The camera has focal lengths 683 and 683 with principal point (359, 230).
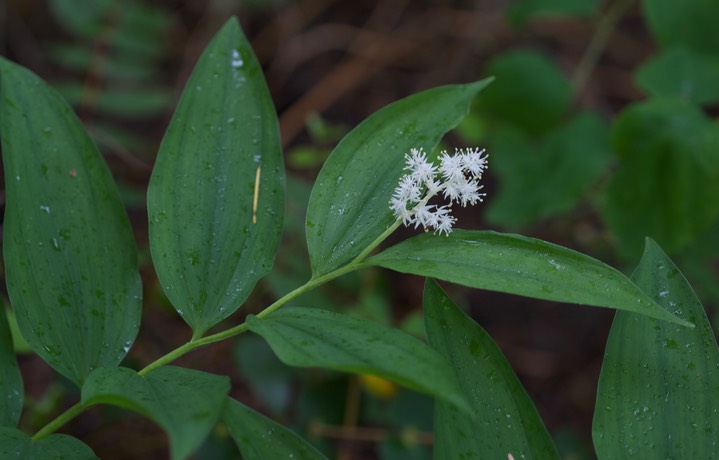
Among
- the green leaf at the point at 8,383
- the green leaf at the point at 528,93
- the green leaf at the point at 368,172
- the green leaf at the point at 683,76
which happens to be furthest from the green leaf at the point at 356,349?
the green leaf at the point at 528,93

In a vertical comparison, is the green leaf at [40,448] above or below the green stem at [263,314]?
below

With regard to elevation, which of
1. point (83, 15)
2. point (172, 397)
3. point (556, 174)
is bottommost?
point (172, 397)

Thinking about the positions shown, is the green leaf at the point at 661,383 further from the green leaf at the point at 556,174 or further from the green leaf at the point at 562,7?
the green leaf at the point at 562,7

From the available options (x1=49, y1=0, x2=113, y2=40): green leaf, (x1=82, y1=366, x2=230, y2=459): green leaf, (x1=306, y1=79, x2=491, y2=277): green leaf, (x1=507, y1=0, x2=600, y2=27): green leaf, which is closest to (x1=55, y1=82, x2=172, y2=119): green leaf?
(x1=49, y1=0, x2=113, y2=40): green leaf

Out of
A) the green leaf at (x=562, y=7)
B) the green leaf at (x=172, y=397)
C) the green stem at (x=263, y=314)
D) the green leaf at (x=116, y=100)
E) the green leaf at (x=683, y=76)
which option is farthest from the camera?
the green leaf at (x=116, y=100)

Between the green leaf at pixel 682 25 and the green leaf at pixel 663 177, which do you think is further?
the green leaf at pixel 682 25

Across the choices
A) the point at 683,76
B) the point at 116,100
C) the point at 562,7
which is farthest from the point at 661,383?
the point at 116,100

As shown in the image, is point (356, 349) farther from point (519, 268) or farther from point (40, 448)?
point (40, 448)
